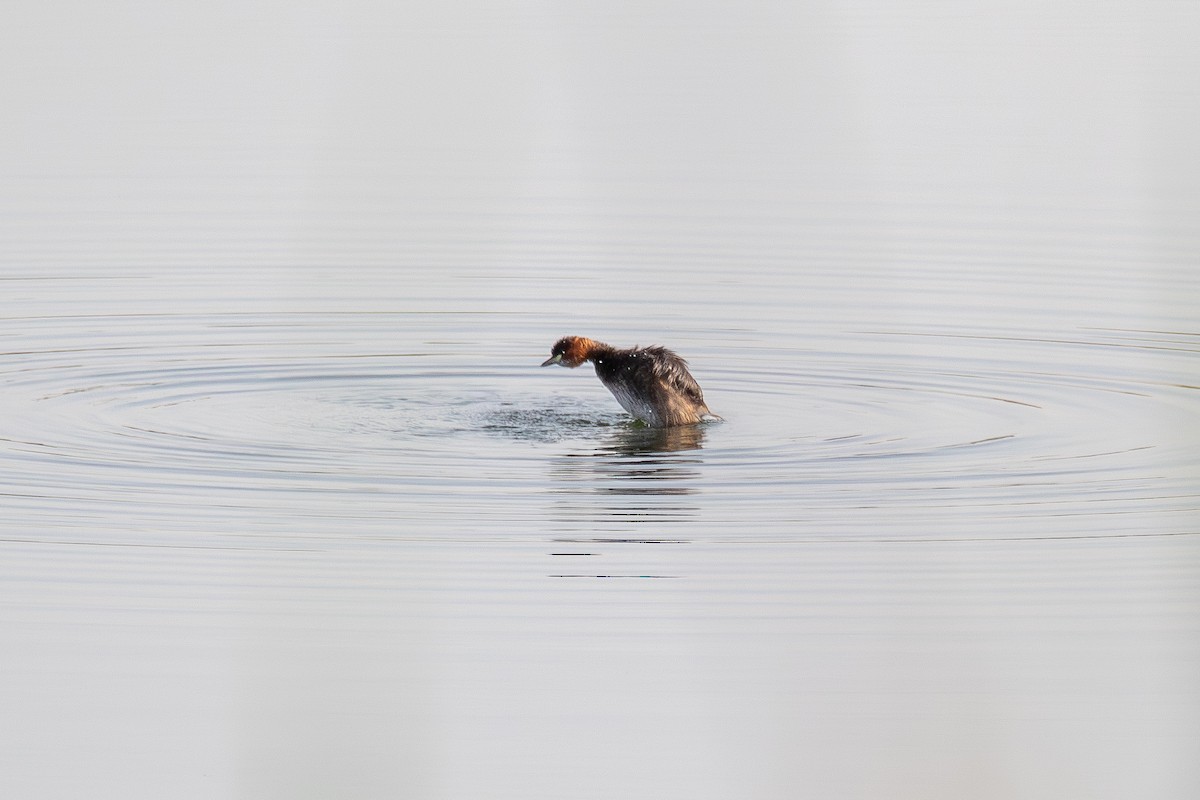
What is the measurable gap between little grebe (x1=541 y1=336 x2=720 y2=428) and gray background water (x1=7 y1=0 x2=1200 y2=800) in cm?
19

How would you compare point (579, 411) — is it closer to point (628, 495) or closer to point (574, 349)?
point (574, 349)

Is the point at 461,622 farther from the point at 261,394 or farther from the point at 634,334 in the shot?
the point at 634,334

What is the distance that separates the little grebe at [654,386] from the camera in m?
11.2

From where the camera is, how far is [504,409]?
38.2ft

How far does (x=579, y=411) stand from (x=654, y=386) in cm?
79

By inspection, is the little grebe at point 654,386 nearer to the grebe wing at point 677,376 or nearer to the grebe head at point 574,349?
the grebe wing at point 677,376

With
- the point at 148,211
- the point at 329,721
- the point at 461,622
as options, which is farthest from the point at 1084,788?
the point at 148,211

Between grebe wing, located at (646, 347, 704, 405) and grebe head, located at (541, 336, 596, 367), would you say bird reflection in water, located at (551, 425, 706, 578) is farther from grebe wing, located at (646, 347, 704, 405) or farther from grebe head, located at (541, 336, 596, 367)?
grebe head, located at (541, 336, 596, 367)

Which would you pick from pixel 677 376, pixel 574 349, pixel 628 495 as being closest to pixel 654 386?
pixel 677 376

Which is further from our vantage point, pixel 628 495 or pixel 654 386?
pixel 654 386

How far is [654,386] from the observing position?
11242 millimetres

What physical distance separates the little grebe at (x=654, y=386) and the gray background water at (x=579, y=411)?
187mm

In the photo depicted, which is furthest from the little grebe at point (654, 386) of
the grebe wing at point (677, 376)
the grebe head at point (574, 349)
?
the grebe head at point (574, 349)

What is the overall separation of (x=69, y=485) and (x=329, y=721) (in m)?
3.69
